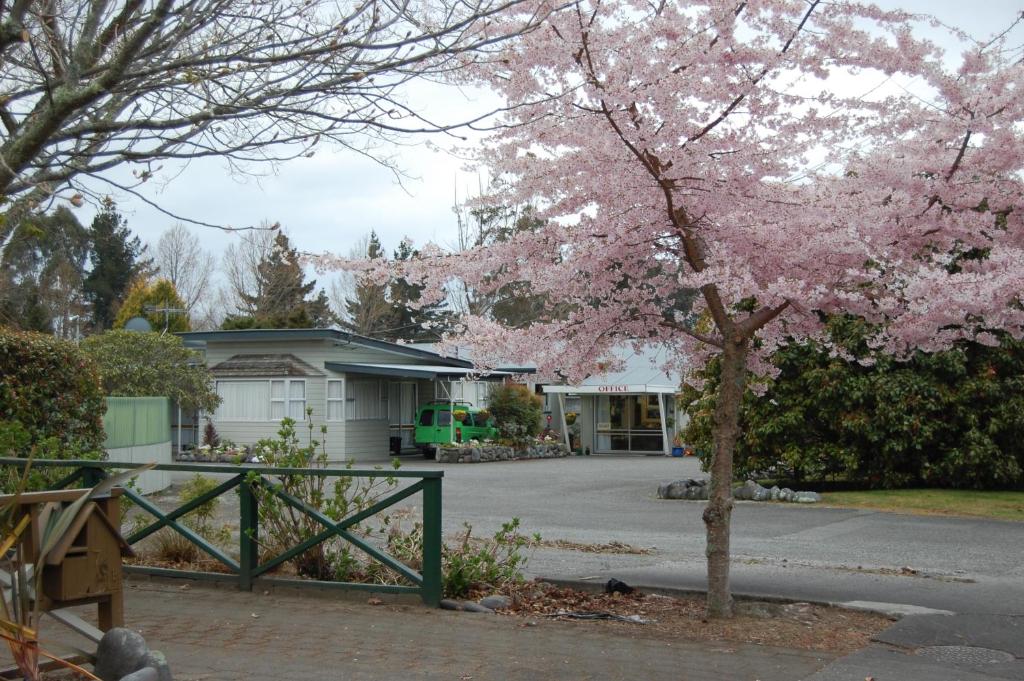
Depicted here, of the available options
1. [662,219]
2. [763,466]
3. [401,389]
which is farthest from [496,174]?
[401,389]

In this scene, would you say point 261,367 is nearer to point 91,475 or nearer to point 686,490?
point 686,490

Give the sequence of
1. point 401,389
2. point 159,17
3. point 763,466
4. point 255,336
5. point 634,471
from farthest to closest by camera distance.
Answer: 1. point 401,389
2. point 255,336
3. point 634,471
4. point 763,466
5. point 159,17

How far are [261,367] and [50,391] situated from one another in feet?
60.0

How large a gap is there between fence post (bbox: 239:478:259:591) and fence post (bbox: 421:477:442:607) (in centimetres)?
163

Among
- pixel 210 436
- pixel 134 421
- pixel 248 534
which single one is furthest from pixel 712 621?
pixel 210 436

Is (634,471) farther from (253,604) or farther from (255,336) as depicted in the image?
(253,604)

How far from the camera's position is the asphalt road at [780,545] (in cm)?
963

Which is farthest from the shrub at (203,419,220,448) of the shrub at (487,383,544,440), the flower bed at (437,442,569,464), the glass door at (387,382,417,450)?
the shrub at (487,383,544,440)

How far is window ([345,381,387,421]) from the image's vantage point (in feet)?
111

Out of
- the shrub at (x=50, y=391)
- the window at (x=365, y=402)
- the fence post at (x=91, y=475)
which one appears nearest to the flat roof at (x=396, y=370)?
the window at (x=365, y=402)

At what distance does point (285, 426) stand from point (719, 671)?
4.60 metres

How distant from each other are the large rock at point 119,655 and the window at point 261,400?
27717 millimetres

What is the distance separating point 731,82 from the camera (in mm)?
8094

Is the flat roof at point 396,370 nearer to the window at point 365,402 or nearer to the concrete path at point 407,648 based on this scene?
the window at point 365,402
